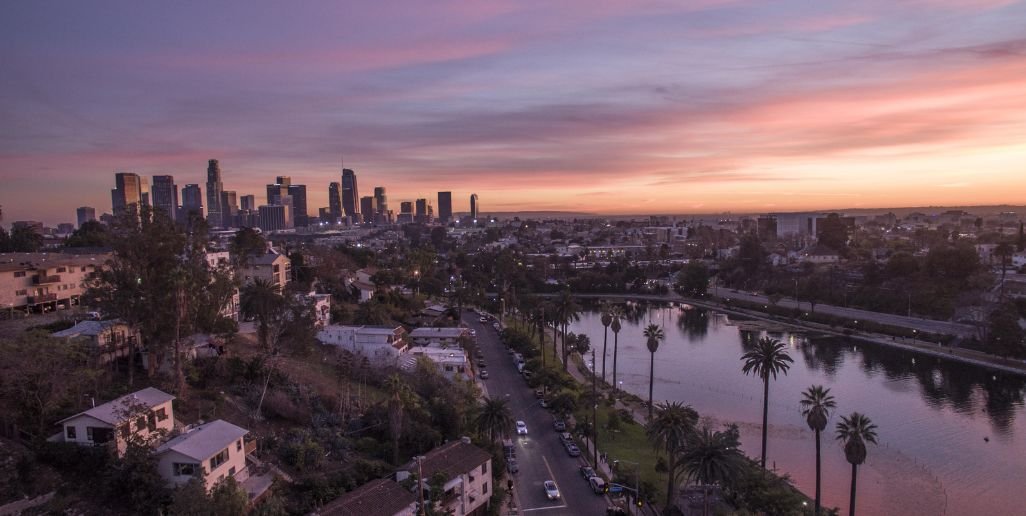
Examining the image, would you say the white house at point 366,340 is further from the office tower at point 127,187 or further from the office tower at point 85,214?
the office tower at point 85,214

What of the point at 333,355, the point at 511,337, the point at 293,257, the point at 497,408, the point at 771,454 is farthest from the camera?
the point at 293,257

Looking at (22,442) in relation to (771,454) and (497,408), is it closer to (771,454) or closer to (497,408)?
(497,408)

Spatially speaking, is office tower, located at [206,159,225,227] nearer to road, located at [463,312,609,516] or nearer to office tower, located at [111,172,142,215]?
office tower, located at [111,172,142,215]

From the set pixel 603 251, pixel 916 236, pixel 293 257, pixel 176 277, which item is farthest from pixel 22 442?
pixel 916 236

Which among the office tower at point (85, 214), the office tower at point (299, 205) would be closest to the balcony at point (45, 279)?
the office tower at point (85, 214)

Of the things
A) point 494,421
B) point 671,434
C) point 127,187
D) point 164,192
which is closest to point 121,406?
point 494,421

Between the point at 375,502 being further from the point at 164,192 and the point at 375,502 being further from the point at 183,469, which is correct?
the point at 164,192

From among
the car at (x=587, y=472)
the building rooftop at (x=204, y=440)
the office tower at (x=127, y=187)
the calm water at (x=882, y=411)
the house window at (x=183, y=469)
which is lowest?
the calm water at (x=882, y=411)
